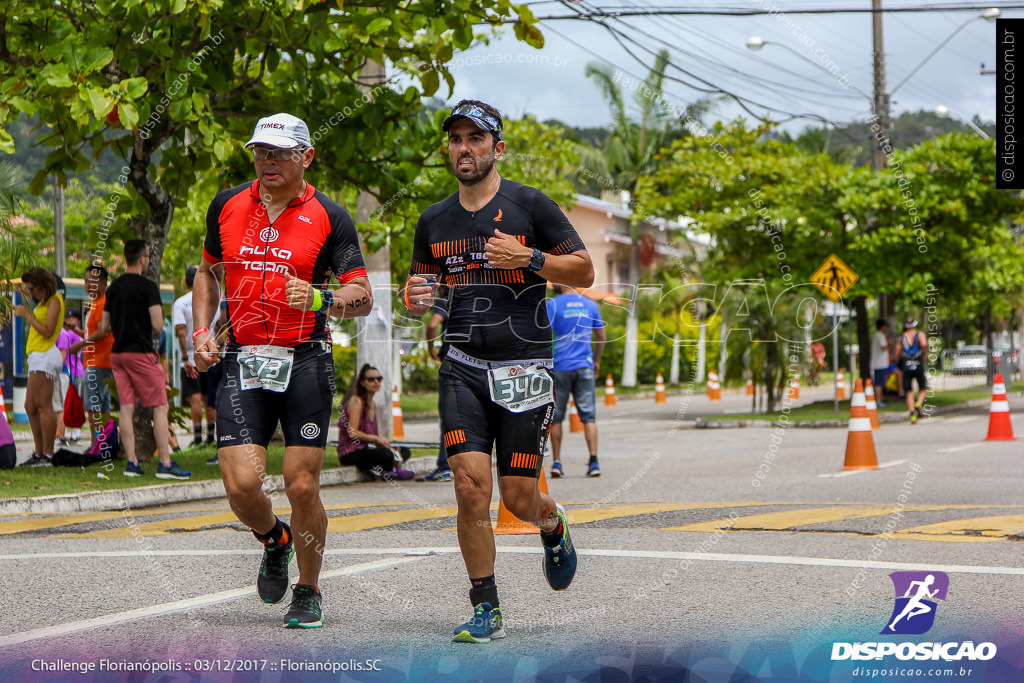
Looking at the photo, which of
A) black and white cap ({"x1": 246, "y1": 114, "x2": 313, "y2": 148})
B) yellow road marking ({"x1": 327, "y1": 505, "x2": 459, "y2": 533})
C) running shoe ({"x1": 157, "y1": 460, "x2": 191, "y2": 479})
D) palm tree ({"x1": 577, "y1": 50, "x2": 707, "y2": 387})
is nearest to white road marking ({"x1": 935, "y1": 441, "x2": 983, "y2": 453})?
yellow road marking ({"x1": 327, "y1": 505, "x2": 459, "y2": 533})

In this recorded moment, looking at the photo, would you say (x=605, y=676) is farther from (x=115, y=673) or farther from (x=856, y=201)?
(x=856, y=201)

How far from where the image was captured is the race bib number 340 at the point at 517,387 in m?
4.67

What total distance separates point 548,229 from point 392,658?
1762 millimetres

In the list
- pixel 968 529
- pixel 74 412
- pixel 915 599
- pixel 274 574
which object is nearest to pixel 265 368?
pixel 274 574

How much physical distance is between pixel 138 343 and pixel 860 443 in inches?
280

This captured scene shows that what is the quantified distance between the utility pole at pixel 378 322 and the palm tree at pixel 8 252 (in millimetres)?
4012

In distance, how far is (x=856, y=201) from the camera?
23.0 m

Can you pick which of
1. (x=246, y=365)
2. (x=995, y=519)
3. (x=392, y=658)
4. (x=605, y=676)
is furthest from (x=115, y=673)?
(x=995, y=519)

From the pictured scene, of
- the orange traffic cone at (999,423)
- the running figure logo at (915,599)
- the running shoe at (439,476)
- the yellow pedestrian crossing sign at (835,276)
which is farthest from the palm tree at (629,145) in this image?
the running figure logo at (915,599)

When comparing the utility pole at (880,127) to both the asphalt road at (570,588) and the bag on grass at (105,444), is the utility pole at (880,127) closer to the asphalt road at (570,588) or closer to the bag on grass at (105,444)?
the asphalt road at (570,588)

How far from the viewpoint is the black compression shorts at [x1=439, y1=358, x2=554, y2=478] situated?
4660 millimetres

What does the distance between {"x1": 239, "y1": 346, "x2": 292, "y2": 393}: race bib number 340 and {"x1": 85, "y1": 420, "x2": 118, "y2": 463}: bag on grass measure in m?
7.46

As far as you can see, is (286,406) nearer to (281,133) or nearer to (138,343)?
(281,133)

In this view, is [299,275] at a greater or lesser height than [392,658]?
greater
